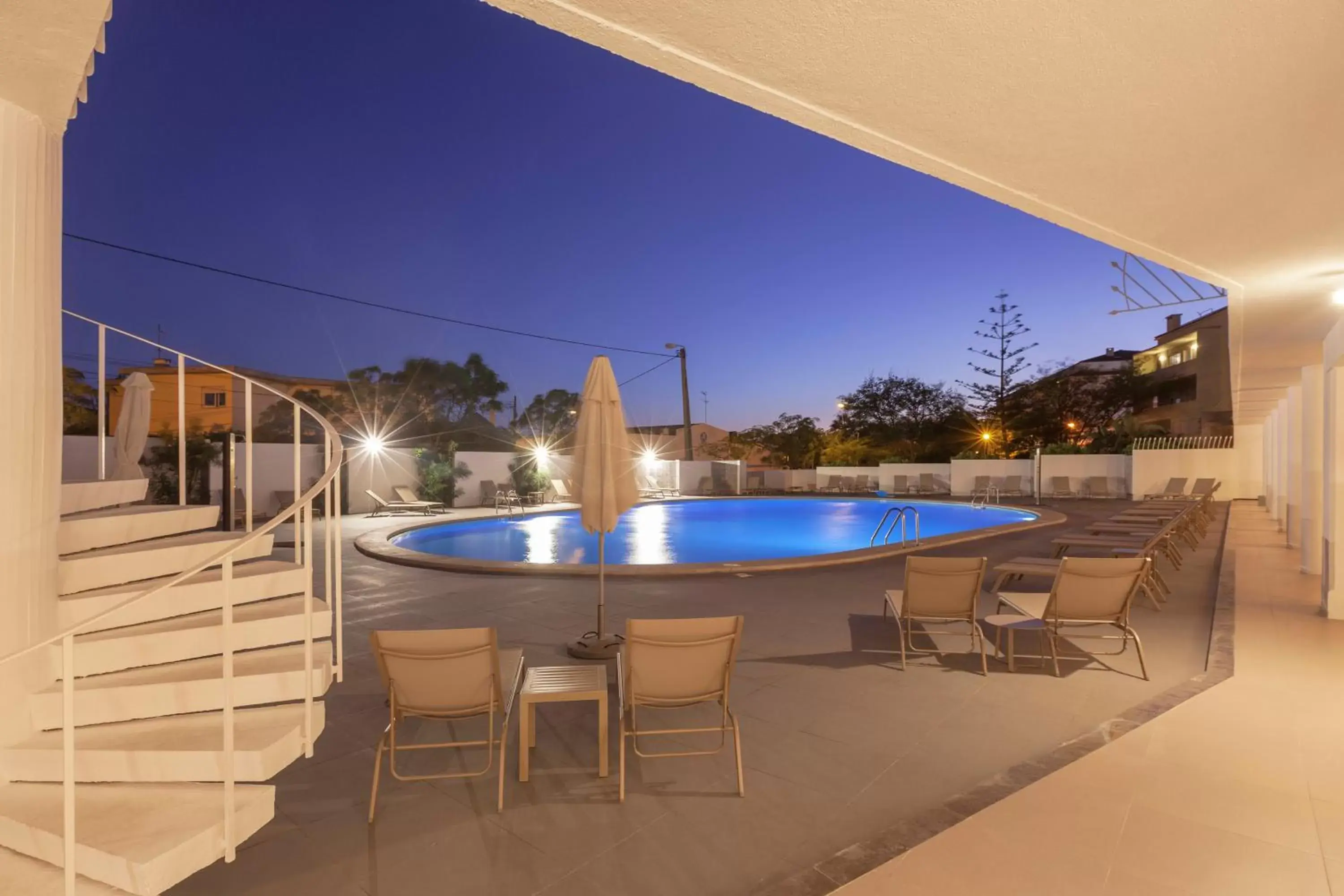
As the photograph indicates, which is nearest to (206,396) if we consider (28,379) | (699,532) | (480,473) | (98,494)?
(480,473)

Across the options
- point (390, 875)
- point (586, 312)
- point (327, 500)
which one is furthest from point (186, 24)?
point (390, 875)

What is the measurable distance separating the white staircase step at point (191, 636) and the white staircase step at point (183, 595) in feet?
0.14

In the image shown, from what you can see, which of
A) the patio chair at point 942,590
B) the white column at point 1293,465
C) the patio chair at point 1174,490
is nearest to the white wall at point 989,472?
the patio chair at point 1174,490

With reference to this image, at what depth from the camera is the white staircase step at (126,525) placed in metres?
3.28

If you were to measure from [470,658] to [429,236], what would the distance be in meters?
45.7

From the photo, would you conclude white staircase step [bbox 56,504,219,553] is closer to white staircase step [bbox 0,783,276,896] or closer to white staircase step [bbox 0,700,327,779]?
white staircase step [bbox 0,700,327,779]

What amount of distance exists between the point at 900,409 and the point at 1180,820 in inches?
1549

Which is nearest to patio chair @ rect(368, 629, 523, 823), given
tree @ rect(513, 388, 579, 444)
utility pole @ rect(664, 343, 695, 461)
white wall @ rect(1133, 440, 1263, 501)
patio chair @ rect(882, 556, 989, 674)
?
patio chair @ rect(882, 556, 989, 674)

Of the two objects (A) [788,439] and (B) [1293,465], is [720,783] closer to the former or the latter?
(B) [1293,465]

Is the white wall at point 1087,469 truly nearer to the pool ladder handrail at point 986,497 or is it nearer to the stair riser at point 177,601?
the pool ladder handrail at point 986,497

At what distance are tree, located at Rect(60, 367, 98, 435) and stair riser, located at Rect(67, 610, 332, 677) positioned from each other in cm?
1789

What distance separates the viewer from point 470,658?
295 centimetres

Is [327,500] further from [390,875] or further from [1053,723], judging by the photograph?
[1053,723]

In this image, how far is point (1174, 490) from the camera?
62.3 feet
